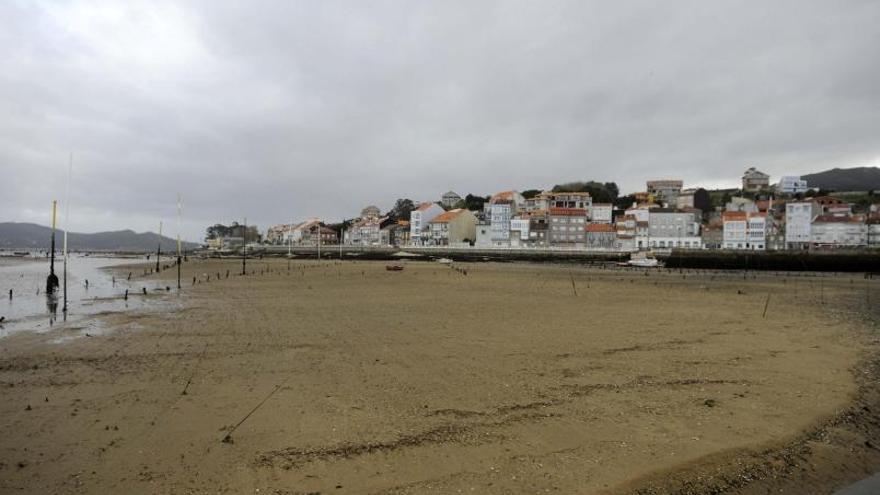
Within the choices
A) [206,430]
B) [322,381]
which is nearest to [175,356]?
[322,381]

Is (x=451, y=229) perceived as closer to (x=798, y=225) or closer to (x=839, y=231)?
(x=798, y=225)

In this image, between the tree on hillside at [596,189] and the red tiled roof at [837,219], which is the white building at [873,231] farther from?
the tree on hillside at [596,189]

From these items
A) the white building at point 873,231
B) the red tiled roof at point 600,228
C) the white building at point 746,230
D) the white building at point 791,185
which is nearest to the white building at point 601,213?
the red tiled roof at point 600,228

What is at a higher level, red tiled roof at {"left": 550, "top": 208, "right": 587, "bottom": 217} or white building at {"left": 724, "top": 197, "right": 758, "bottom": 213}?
white building at {"left": 724, "top": 197, "right": 758, "bottom": 213}

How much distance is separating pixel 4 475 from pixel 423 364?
6.34 metres

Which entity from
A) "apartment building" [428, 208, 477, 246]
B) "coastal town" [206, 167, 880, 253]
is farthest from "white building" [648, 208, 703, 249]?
"apartment building" [428, 208, 477, 246]

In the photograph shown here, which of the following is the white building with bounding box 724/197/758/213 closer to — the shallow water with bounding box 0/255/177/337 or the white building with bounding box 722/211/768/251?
the white building with bounding box 722/211/768/251

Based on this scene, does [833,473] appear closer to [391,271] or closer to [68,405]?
[68,405]

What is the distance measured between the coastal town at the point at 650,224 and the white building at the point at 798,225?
0.48ft

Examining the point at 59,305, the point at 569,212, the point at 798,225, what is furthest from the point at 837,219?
the point at 59,305

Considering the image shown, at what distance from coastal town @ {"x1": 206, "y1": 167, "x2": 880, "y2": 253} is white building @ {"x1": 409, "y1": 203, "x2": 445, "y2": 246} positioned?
0.85 ft

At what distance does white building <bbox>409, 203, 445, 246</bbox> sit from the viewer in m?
115

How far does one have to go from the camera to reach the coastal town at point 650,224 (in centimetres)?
8369

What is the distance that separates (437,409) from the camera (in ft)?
22.5
